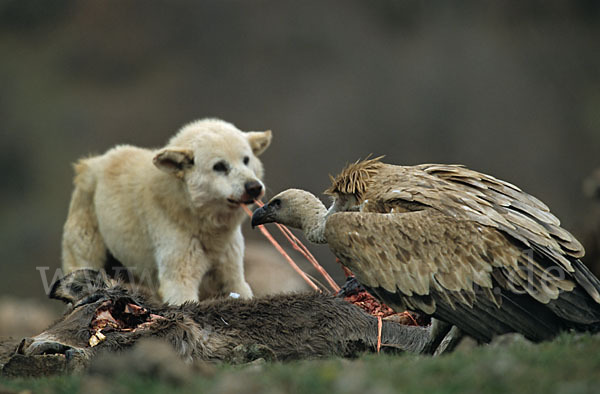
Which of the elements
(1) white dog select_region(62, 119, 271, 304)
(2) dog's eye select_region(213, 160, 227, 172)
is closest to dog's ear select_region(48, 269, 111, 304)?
(1) white dog select_region(62, 119, 271, 304)

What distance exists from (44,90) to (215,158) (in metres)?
10.1

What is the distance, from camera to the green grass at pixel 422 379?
2.90m

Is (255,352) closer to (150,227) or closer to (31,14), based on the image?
(150,227)

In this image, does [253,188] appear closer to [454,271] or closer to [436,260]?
[436,260]

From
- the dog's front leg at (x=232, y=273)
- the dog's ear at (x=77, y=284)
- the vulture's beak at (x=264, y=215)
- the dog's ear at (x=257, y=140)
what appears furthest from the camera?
the dog's ear at (x=257, y=140)

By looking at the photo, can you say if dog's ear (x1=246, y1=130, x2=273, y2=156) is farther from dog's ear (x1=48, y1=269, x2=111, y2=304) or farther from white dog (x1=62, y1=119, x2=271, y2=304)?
dog's ear (x1=48, y1=269, x2=111, y2=304)

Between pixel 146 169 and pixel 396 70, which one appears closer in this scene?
pixel 146 169

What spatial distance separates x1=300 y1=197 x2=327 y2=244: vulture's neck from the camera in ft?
Result: 19.9

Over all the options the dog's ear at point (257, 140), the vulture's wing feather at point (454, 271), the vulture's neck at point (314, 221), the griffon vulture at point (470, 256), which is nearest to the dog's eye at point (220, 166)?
the dog's ear at point (257, 140)

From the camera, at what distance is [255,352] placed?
4895 millimetres

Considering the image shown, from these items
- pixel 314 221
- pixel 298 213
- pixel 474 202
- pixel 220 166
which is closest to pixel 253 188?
pixel 220 166

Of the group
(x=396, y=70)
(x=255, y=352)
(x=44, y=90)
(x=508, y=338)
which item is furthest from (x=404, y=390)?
(x=44, y=90)

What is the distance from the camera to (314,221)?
6105 millimetres

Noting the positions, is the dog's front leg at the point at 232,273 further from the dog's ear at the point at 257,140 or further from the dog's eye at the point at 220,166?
the dog's ear at the point at 257,140
